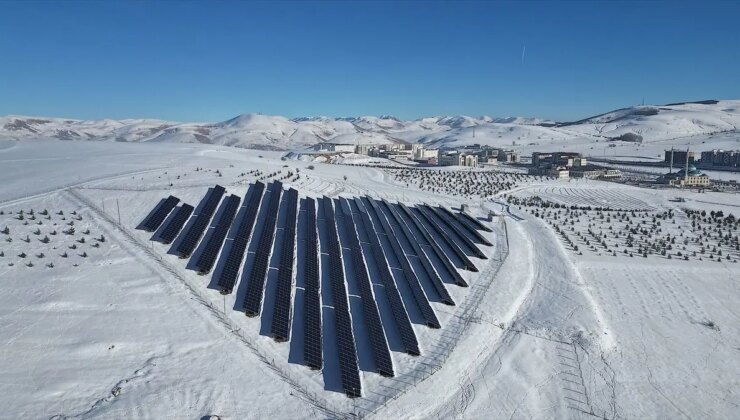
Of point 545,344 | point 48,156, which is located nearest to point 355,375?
point 545,344

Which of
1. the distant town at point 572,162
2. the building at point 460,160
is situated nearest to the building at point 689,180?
the distant town at point 572,162

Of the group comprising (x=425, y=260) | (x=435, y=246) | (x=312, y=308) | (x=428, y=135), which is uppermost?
(x=428, y=135)

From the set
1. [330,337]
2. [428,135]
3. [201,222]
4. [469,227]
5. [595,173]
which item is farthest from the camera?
[428,135]

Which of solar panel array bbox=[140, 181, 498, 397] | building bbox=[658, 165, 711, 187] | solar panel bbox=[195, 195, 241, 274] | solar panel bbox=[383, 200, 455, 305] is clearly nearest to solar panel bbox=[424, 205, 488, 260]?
solar panel array bbox=[140, 181, 498, 397]

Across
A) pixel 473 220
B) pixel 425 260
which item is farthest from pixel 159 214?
pixel 473 220

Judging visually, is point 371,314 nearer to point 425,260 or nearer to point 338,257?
point 338,257
